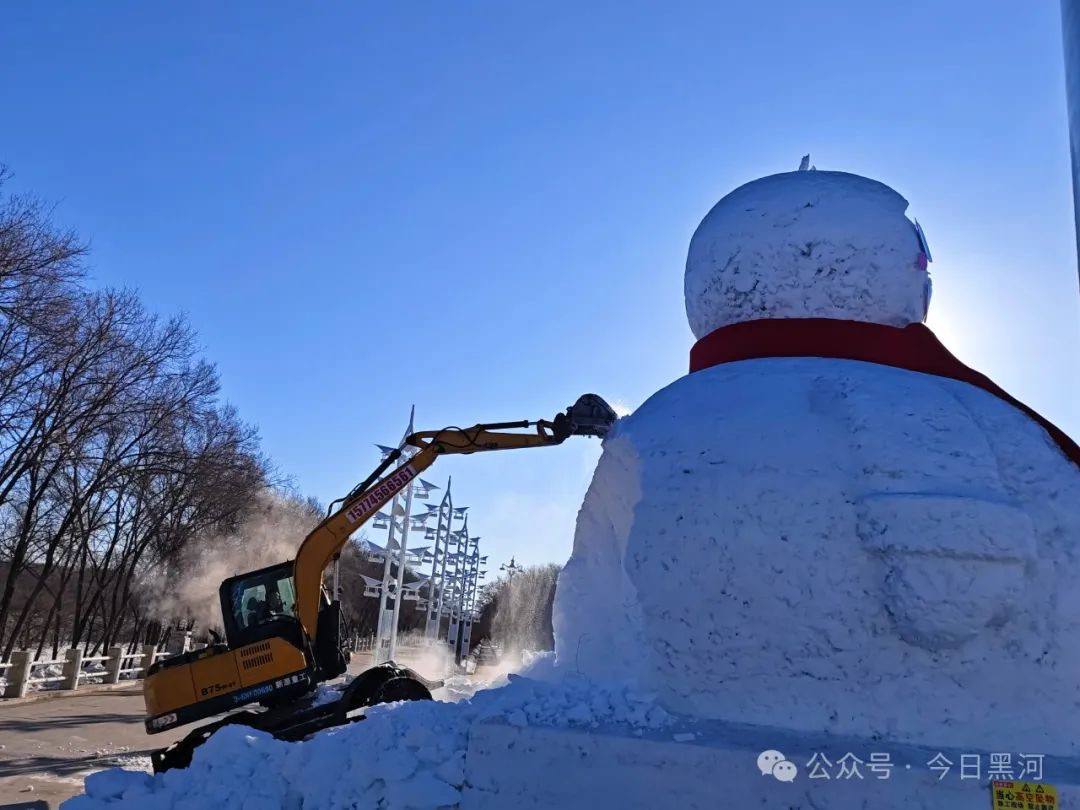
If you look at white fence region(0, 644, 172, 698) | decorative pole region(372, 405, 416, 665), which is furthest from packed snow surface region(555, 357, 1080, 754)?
decorative pole region(372, 405, 416, 665)

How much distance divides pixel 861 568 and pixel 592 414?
160 inches

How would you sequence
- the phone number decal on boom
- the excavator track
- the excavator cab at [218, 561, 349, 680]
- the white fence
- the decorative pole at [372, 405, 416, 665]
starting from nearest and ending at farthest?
the excavator track → the excavator cab at [218, 561, 349, 680] → the phone number decal on boom → the white fence → the decorative pole at [372, 405, 416, 665]

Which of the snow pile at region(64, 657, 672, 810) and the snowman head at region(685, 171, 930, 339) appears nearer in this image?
the snow pile at region(64, 657, 672, 810)

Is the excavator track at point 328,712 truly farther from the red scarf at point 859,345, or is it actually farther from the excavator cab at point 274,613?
the red scarf at point 859,345

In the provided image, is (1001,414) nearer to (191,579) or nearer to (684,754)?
(684,754)

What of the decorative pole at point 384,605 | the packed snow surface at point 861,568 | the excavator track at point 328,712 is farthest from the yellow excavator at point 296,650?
the decorative pole at point 384,605

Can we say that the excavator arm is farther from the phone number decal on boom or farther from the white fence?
the white fence

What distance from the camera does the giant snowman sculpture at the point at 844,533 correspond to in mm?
3938

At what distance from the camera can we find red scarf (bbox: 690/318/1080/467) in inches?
195

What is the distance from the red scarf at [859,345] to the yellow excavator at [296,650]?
2.86m

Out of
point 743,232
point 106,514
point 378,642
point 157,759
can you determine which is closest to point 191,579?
point 106,514

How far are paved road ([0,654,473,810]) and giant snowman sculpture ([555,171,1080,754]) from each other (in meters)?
4.79

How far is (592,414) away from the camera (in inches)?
310

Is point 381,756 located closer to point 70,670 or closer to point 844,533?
point 844,533
